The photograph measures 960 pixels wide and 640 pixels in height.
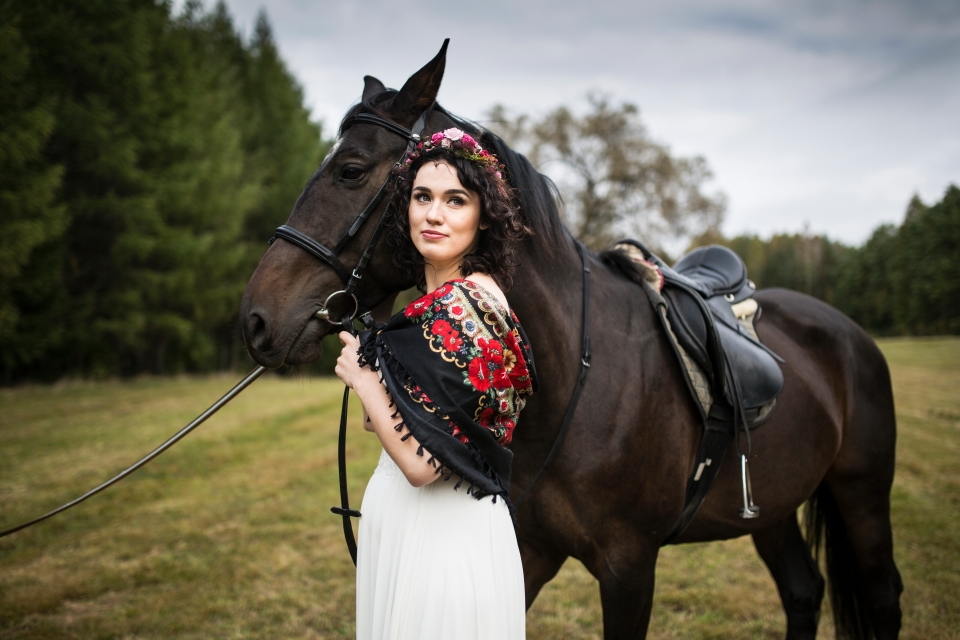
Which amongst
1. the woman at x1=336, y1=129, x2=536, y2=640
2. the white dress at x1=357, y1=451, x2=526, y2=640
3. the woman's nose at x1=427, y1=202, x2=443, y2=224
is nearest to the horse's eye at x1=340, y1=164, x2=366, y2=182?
the woman at x1=336, y1=129, x2=536, y2=640

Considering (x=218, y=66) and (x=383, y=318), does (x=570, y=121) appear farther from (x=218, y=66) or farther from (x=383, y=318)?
(x=383, y=318)

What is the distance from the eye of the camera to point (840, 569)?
3229 mm

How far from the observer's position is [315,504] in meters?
6.46

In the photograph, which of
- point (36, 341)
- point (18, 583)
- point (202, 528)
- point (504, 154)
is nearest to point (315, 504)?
point (202, 528)

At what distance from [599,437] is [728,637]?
251 centimetres

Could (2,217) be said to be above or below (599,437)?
above

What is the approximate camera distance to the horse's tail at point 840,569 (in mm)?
3109

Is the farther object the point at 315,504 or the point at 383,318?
the point at 315,504

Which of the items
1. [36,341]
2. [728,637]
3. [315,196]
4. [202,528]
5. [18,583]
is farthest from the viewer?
[36,341]

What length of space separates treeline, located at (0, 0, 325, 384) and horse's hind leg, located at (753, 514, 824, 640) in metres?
13.6

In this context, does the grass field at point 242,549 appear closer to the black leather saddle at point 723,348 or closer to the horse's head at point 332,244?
the black leather saddle at point 723,348

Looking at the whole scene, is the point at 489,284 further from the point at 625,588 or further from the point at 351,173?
the point at 625,588

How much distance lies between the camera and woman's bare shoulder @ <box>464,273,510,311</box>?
1467mm

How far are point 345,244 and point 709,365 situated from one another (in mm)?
1453
